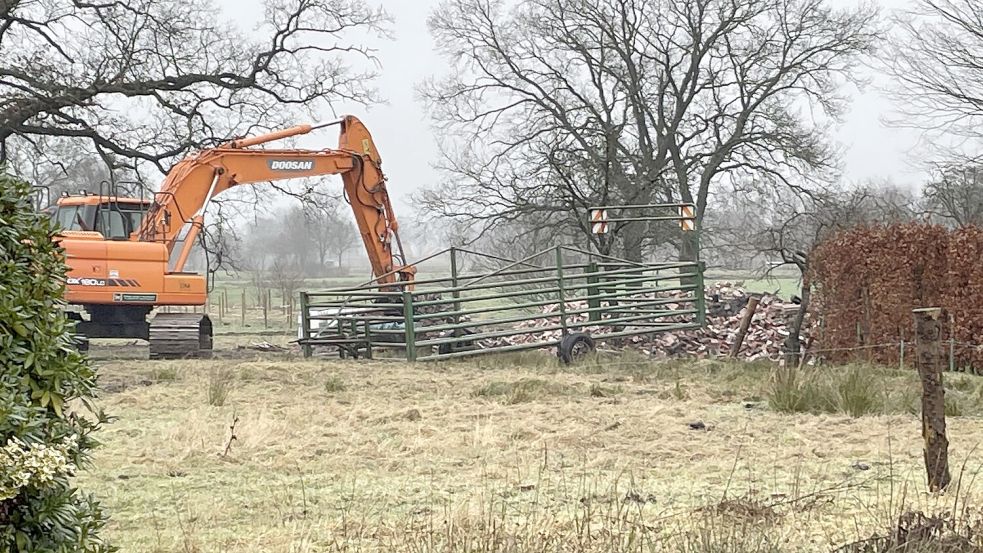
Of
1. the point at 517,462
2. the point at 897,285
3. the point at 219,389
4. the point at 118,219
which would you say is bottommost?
the point at 517,462

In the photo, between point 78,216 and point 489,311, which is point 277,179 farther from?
point 489,311

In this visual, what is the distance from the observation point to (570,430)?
24.8 ft

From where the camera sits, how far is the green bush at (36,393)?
2910 mm

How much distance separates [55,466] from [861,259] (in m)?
12.1

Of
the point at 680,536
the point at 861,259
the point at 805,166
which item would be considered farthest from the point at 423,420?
the point at 805,166

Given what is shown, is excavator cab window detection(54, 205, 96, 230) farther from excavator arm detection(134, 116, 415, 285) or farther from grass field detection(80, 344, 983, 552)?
grass field detection(80, 344, 983, 552)

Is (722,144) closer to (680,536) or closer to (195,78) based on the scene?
(195,78)

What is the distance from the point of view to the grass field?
4586 mm

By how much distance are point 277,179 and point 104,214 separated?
268 centimetres

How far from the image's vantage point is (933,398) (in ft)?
17.0

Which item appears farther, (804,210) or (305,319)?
(804,210)

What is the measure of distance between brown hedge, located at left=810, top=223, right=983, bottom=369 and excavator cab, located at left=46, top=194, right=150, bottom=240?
10.4 m

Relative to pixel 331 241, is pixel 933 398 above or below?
below

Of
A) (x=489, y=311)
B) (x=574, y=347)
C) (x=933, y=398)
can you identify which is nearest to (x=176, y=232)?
(x=489, y=311)
